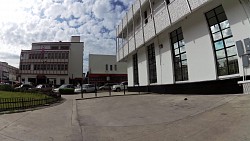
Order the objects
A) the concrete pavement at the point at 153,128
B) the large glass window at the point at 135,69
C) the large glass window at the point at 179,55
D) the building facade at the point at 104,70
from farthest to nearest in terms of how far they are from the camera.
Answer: the building facade at the point at 104,70, the large glass window at the point at 135,69, the large glass window at the point at 179,55, the concrete pavement at the point at 153,128

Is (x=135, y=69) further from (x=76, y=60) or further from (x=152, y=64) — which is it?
(x=76, y=60)

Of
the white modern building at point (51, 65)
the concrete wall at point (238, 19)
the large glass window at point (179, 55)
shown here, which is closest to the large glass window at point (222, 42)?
the concrete wall at point (238, 19)

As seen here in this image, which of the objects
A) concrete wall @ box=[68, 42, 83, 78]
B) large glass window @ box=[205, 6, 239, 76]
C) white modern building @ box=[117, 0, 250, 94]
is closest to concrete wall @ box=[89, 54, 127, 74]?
concrete wall @ box=[68, 42, 83, 78]

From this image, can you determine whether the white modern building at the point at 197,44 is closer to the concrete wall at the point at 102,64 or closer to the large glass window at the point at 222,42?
the large glass window at the point at 222,42

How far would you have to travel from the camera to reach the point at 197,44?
1450 cm

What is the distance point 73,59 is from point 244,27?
59361mm

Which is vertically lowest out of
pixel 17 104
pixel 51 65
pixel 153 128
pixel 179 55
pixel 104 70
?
pixel 153 128

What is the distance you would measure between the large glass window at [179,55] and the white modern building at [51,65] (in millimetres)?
48991

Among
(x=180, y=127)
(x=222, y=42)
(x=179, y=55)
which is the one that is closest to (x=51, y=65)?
(x=179, y=55)

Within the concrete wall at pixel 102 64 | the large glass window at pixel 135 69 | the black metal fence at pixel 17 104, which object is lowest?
the black metal fence at pixel 17 104

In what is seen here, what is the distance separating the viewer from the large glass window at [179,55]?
53.7 feet

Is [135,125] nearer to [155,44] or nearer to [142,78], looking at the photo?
[155,44]

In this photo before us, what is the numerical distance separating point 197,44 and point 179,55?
2.71 meters

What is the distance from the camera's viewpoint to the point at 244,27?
10.9 meters
